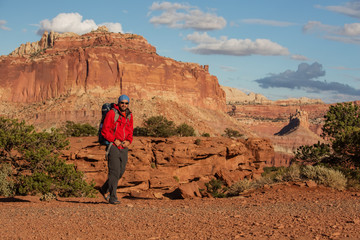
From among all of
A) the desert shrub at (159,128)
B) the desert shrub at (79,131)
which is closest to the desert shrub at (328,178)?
the desert shrub at (159,128)

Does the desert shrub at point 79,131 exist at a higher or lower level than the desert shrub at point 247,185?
lower

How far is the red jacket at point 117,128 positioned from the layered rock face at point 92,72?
258ft

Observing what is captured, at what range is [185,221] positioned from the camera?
21.2ft

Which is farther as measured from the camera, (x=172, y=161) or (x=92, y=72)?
(x=92, y=72)

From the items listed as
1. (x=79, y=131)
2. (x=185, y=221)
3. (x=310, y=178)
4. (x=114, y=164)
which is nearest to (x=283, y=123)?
(x=79, y=131)

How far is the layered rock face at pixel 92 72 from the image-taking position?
87.5 meters

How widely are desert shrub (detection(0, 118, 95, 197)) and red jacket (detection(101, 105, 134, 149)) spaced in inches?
214

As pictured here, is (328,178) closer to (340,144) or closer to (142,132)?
(340,144)

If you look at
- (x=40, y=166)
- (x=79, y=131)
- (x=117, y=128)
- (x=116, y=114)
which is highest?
(x=116, y=114)

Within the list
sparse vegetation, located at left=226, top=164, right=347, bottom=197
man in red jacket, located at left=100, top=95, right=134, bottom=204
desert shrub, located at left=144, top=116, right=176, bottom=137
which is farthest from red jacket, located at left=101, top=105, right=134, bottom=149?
desert shrub, located at left=144, top=116, right=176, bottom=137

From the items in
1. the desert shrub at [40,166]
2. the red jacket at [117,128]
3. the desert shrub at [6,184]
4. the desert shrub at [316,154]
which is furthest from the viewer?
the desert shrub at [316,154]

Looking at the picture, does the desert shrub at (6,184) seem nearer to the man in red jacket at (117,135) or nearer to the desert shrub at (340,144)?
the man in red jacket at (117,135)

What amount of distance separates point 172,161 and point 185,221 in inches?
915

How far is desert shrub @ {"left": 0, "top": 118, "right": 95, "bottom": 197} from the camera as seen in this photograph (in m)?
12.7
